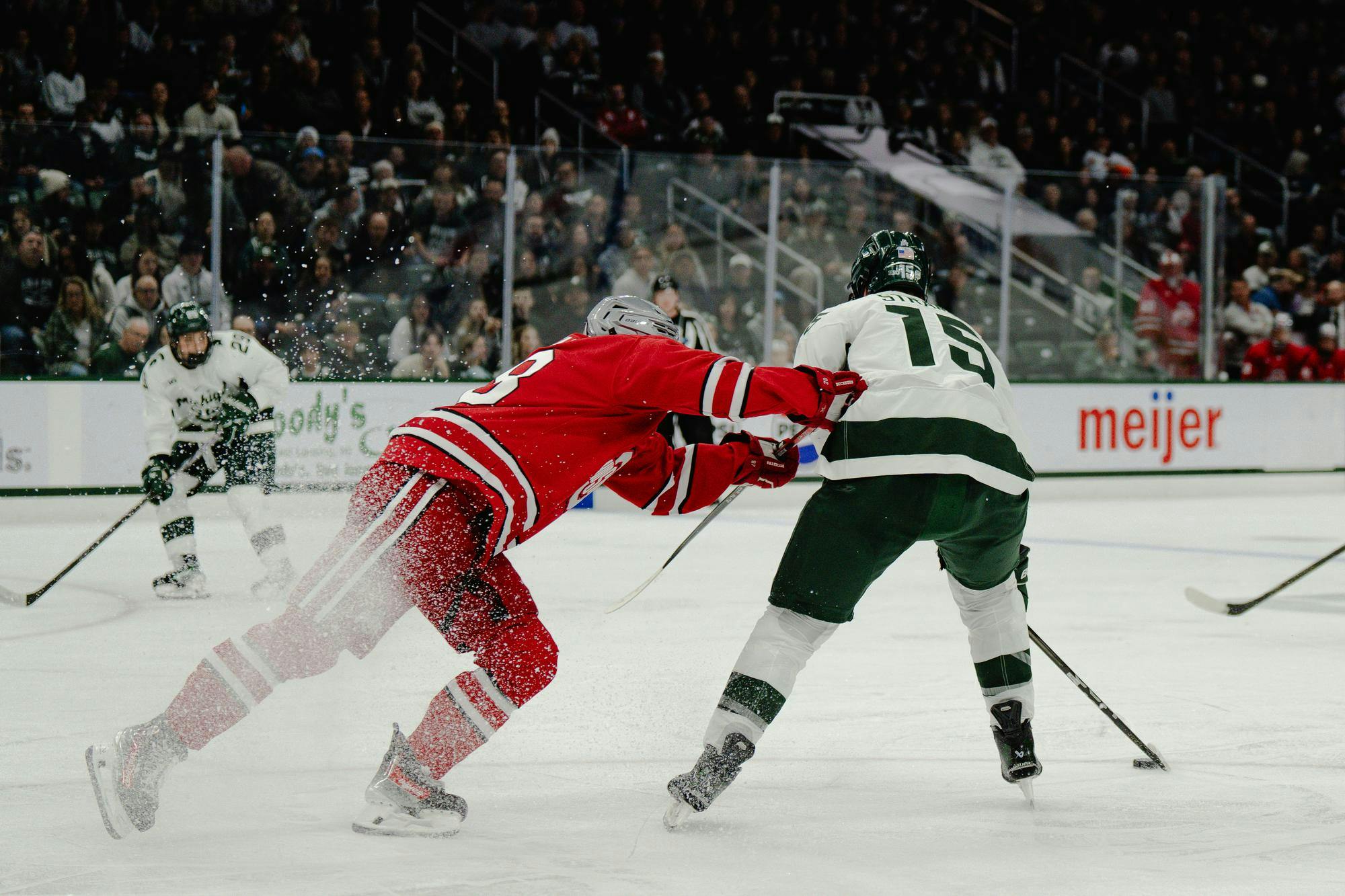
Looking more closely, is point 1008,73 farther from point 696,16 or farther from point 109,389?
point 109,389

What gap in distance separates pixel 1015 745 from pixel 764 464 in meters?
0.77

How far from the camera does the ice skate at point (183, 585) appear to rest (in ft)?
19.8

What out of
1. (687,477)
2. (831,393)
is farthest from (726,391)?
(687,477)

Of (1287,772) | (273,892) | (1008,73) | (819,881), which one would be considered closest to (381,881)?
(273,892)

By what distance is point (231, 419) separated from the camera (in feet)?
20.5

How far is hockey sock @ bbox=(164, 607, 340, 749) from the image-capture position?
9.12 feet

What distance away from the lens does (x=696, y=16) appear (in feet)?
43.4

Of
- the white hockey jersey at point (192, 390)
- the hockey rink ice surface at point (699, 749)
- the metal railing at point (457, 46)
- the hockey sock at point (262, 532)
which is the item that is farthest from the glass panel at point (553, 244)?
the hockey sock at point (262, 532)

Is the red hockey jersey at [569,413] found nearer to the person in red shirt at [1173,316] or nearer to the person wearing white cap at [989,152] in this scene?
the person in red shirt at [1173,316]

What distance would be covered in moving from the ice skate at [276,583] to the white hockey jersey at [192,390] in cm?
57

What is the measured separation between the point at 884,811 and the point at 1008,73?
13562 millimetres

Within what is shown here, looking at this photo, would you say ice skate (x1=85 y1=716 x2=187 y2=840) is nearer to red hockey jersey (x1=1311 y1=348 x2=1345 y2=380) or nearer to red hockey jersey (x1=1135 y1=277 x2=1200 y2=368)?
red hockey jersey (x1=1135 y1=277 x2=1200 y2=368)

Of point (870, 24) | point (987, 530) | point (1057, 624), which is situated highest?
point (870, 24)

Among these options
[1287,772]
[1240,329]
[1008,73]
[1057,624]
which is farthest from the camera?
[1008,73]
